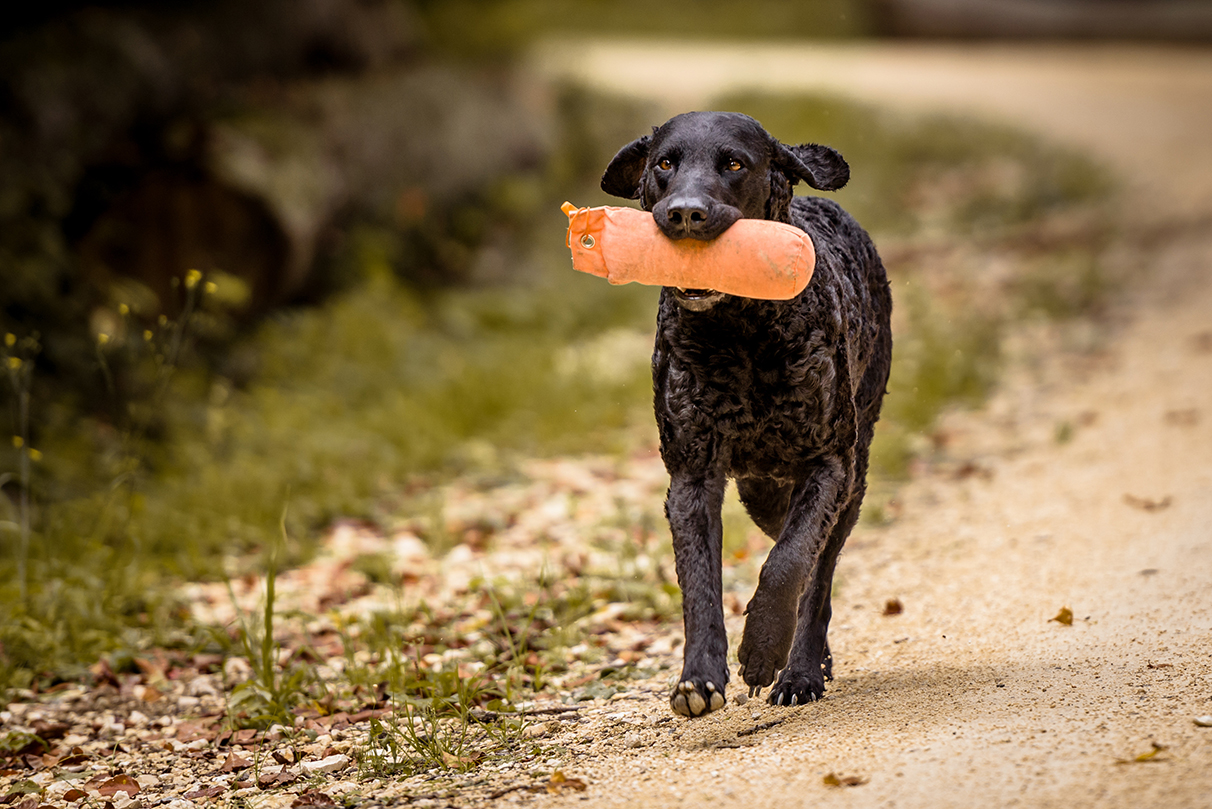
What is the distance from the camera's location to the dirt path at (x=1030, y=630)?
2.83m

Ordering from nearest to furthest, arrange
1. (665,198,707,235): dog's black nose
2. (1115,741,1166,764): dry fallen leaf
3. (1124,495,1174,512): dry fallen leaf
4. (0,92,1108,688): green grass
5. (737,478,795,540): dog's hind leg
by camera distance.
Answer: (1115,741,1166,764): dry fallen leaf → (665,198,707,235): dog's black nose → (737,478,795,540): dog's hind leg → (0,92,1108,688): green grass → (1124,495,1174,512): dry fallen leaf

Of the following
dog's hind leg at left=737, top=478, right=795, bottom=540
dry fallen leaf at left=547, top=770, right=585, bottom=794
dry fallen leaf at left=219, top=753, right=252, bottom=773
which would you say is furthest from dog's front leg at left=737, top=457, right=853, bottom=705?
dry fallen leaf at left=219, top=753, right=252, bottom=773

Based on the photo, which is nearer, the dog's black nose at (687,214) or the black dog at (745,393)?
the dog's black nose at (687,214)

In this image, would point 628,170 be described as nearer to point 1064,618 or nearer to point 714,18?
point 1064,618

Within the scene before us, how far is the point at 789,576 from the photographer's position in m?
3.26

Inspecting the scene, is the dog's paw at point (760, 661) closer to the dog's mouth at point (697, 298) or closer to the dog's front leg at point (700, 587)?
the dog's front leg at point (700, 587)

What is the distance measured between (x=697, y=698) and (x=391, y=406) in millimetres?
4881

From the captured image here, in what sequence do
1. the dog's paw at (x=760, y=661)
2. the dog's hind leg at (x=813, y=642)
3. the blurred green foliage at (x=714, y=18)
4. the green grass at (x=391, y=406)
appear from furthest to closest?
the blurred green foliage at (x=714, y=18), the green grass at (x=391, y=406), the dog's hind leg at (x=813, y=642), the dog's paw at (x=760, y=661)

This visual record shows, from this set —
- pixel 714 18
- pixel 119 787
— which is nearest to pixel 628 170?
pixel 119 787

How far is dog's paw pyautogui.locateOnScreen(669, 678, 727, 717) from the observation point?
309cm

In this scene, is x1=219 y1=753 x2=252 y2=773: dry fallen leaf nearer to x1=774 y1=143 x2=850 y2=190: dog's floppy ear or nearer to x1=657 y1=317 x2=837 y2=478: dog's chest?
x1=657 y1=317 x2=837 y2=478: dog's chest

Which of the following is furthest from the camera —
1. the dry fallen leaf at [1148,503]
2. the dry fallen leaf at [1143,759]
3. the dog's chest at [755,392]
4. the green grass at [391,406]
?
the dry fallen leaf at [1148,503]

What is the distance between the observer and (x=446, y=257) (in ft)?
34.0

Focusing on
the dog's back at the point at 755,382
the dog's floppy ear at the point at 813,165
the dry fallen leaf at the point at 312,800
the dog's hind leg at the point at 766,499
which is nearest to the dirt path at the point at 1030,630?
the dog's hind leg at the point at 766,499
